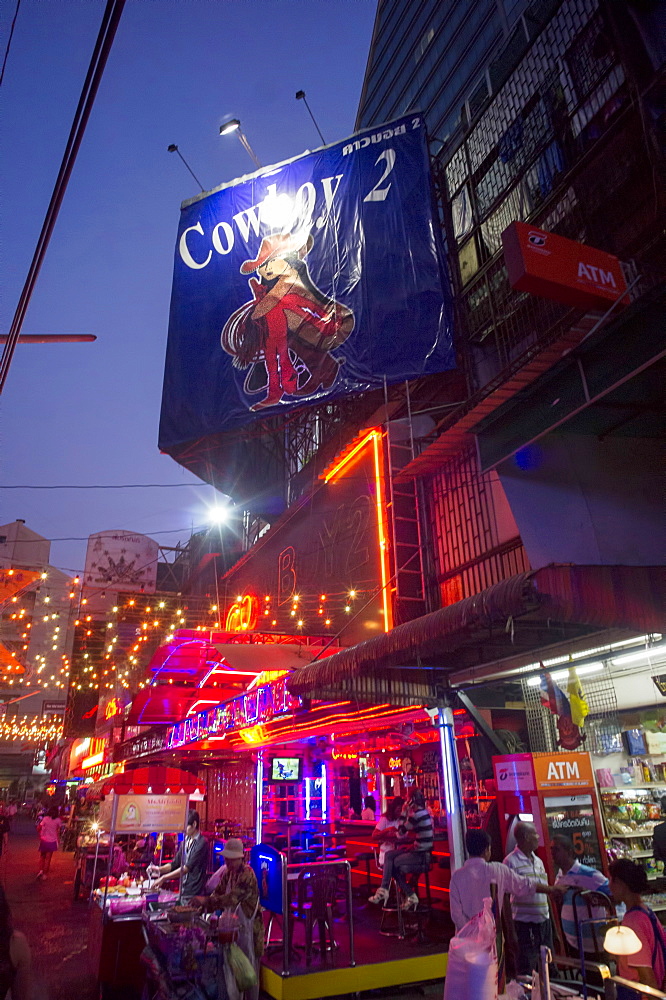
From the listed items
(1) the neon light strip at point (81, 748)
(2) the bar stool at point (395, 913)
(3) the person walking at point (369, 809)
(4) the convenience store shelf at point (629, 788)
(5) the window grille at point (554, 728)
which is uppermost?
(1) the neon light strip at point (81, 748)

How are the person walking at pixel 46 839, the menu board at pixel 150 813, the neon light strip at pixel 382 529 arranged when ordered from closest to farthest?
the menu board at pixel 150 813 → the neon light strip at pixel 382 529 → the person walking at pixel 46 839

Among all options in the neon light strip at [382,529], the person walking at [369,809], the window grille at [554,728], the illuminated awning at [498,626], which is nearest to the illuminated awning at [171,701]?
the person walking at [369,809]

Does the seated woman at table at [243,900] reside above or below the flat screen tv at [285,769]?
below

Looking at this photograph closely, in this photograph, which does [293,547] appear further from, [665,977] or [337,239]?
[665,977]

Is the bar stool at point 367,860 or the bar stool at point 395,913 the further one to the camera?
the bar stool at point 367,860

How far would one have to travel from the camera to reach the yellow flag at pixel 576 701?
306 inches

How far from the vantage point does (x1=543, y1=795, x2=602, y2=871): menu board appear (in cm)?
799

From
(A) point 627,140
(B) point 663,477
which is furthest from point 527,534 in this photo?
(A) point 627,140

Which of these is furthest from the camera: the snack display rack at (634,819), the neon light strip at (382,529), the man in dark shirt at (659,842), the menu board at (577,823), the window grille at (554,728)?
the neon light strip at (382,529)

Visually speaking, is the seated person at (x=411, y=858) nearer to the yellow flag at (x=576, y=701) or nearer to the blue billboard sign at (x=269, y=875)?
the blue billboard sign at (x=269, y=875)

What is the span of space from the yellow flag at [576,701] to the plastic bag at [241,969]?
179 inches

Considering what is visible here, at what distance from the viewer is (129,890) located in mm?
9180

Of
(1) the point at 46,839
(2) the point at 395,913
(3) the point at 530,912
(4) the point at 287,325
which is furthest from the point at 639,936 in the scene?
(1) the point at 46,839

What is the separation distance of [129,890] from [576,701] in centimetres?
691
